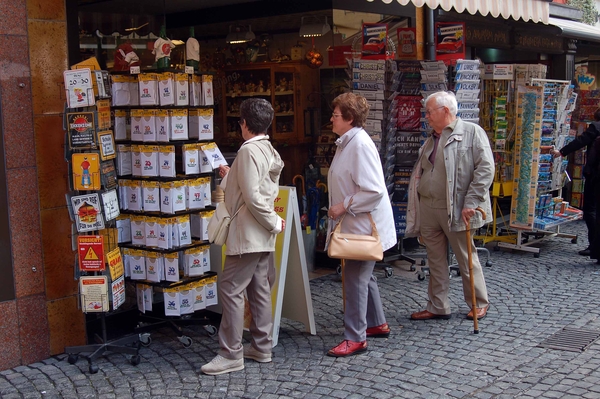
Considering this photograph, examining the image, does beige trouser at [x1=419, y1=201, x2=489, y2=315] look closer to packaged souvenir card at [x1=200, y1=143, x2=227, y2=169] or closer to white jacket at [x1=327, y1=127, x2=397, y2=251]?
white jacket at [x1=327, y1=127, x2=397, y2=251]

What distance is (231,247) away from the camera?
5.05 m

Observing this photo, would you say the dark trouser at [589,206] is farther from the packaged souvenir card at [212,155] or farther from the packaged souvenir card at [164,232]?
the packaged souvenir card at [164,232]

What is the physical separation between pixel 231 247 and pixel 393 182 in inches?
143

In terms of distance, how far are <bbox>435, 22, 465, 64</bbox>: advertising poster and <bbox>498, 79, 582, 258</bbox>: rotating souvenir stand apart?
0.85 metres

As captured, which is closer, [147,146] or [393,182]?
[147,146]

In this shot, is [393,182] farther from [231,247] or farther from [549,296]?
[231,247]

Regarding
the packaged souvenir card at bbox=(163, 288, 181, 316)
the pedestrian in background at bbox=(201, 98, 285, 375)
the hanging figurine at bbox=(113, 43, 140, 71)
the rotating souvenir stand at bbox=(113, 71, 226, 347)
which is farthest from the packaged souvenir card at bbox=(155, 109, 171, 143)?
the packaged souvenir card at bbox=(163, 288, 181, 316)

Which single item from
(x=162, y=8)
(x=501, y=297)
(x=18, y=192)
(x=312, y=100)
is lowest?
(x=501, y=297)

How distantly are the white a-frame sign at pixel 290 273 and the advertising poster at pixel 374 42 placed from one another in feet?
9.97

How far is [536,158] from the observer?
8742mm

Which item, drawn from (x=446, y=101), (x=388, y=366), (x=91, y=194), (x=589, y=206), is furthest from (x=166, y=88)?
(x=589, y=206)

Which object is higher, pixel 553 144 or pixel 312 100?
pixel 312 100

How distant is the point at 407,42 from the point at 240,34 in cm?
219

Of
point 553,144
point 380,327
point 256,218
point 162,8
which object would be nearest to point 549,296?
point 380,327
